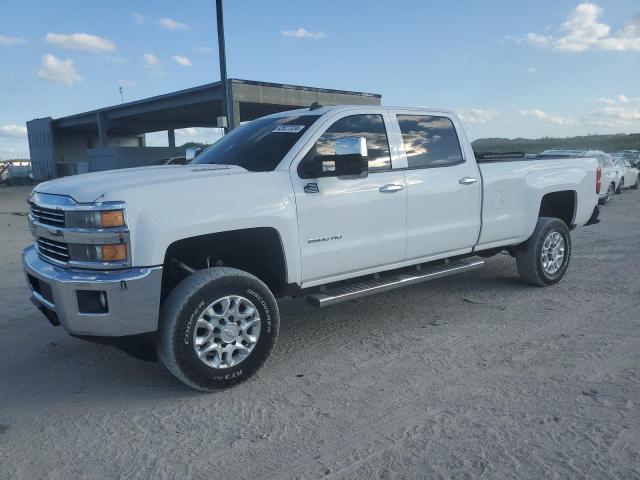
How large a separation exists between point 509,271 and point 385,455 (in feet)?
16.5

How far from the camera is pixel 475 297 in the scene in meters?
6.12

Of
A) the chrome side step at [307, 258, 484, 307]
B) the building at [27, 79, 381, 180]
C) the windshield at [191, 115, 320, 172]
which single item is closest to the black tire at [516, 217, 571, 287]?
the chrome side step at [307, 258, 484, 307]

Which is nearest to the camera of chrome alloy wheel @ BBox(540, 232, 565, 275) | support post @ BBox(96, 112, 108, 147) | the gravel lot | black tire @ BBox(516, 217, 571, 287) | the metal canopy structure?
the gravel lot

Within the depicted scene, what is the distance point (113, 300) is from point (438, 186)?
10.1 feet

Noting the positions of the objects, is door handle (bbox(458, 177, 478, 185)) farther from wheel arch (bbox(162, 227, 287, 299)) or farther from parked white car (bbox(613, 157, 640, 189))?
parked white car (bbox(613, 157, 640, 189))

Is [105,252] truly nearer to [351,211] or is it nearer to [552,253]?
[351,211]

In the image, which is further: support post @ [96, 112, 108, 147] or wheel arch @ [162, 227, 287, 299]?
support post @ [96, 112, 108, 147]

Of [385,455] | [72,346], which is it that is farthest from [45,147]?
[385,455]

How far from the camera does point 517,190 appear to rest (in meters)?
5.89

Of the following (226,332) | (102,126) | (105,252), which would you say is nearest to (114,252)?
(105,252)

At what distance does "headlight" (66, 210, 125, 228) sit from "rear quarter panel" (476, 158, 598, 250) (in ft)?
12.0

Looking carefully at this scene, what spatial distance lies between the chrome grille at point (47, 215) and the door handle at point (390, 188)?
2500mm

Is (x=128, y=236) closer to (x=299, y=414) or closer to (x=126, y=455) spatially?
(x=126, y=455)

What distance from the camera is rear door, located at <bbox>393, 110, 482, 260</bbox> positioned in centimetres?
495
